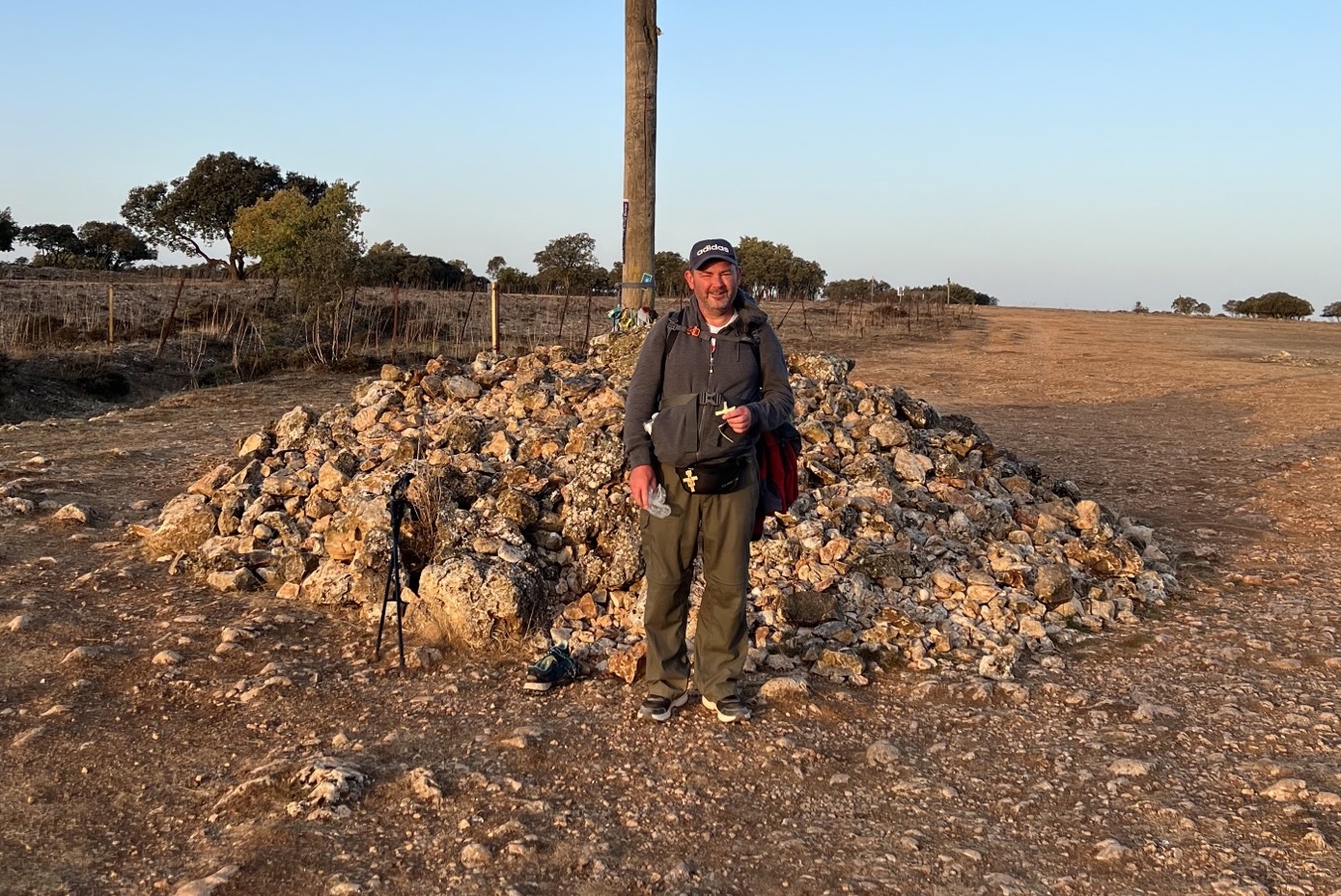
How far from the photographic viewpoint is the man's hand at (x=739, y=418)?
343 cm

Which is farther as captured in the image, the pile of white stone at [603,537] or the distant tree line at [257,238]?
the distant tree line at [257,238]

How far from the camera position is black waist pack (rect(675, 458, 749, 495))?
3594 mm

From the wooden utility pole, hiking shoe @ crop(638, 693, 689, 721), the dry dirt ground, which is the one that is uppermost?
the wooden utility pole

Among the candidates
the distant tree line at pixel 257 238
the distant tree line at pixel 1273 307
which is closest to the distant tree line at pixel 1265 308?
the distant tree line at pixel 1273 307

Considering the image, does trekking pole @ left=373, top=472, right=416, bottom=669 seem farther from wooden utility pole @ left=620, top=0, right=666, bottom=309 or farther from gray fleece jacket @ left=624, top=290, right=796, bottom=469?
wooden utility pole @ left=620, top=0, right=666, bottom=309

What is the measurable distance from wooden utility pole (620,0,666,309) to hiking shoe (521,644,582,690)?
406cm

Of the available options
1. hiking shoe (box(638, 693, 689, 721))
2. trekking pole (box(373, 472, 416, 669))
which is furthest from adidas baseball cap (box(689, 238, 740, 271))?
trekking pole (box(373, 472, 416, 669))

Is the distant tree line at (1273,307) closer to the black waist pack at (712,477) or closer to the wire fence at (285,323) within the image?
the wire fence at (285,323)

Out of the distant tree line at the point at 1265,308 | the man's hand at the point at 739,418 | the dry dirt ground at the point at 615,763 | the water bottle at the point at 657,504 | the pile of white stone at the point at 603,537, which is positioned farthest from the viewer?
the distant tree line at the point at 1265,308

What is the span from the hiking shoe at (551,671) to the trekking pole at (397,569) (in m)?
0.60

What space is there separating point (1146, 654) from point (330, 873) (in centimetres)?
386

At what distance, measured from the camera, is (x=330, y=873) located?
9.28 ft

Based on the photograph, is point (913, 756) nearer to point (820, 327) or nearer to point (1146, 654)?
point (1146, 654)

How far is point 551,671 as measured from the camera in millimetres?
4180
